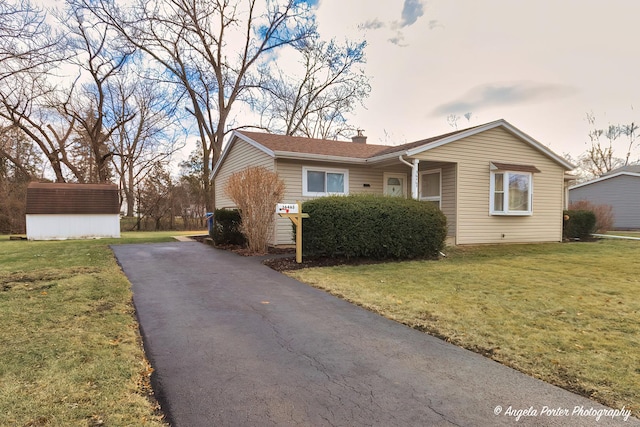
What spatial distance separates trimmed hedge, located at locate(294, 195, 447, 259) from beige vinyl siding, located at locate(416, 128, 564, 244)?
285cm

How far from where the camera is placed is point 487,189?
40.6 ft

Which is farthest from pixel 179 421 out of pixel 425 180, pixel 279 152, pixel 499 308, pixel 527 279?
pixel 425 180

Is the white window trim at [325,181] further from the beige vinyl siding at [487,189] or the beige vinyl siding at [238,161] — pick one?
the beige vinyl siding at [487,189]

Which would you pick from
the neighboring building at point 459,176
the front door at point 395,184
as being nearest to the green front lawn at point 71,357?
the neighboring building at point 459,176

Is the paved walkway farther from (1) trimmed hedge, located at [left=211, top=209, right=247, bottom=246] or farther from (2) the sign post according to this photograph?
(1) trimmed hedge, located at [left=211, top=209, right=247, bottom=246]

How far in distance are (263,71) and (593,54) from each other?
19.5 meters

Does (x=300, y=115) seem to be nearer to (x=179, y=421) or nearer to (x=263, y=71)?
(x=263, y=71)

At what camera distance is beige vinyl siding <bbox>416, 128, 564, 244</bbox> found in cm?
1191

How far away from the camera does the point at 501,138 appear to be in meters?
12.5

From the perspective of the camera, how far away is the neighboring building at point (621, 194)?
79.7 feet

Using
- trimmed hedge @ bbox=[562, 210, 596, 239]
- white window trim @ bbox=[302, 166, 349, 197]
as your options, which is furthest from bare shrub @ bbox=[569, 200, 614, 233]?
white window trim @ bbox=[302, 166, 349, 197]

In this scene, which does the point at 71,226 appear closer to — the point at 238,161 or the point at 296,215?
the point at 238,161

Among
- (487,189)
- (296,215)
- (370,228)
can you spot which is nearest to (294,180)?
(296,215)

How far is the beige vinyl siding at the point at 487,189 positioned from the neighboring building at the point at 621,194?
14432 millimetres
